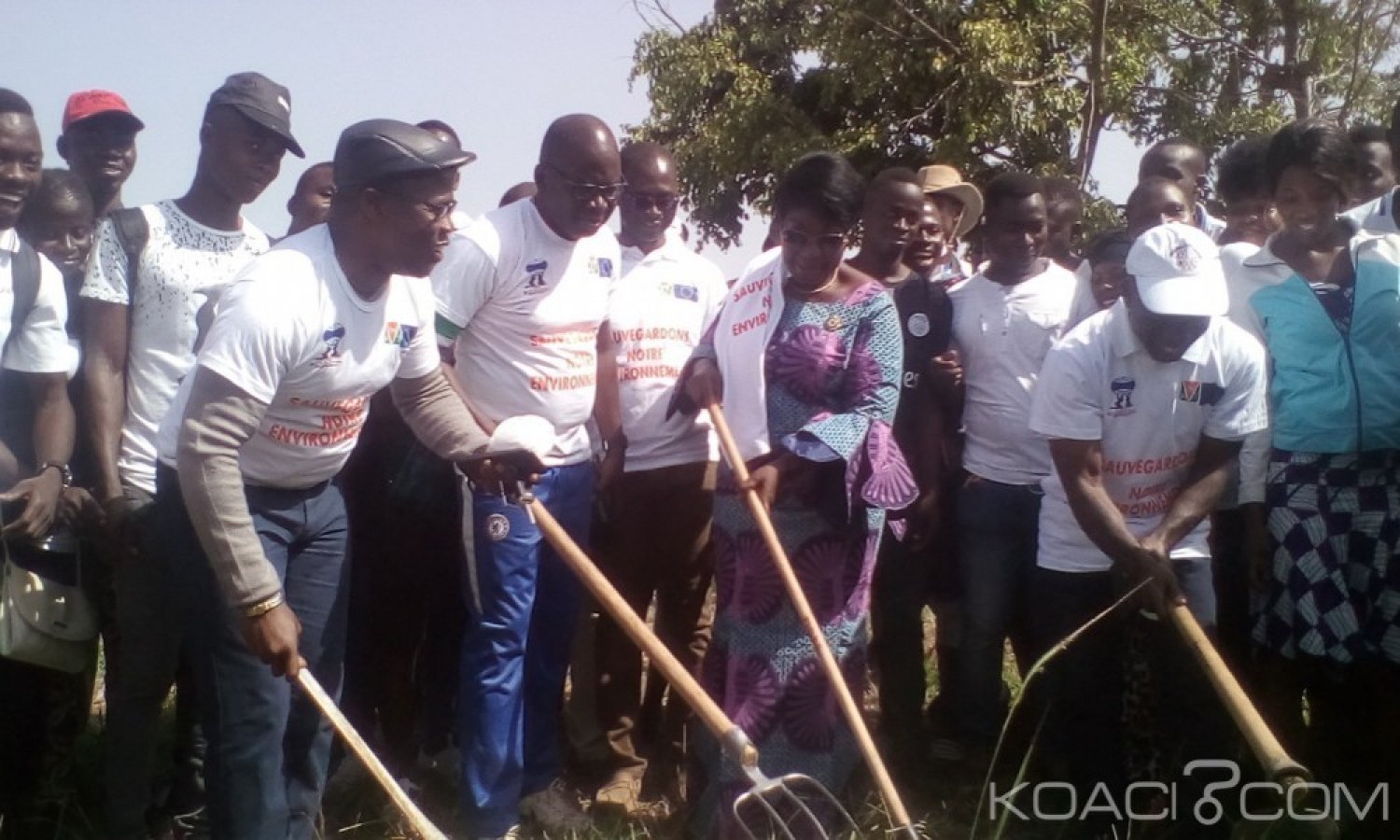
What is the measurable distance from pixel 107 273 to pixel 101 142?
1.02 m

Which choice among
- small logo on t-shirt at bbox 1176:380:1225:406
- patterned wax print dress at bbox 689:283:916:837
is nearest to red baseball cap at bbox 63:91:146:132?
patterned wax print dress at bbox 689:283:916:837

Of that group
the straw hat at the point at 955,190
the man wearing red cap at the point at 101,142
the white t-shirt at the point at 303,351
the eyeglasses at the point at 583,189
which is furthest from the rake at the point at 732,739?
the straw hat at the point at 955,190

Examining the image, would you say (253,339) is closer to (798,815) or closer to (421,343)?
(421,343)

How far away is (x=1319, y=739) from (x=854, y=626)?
130 centimetres

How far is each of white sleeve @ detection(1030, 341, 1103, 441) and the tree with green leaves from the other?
8.07 meters

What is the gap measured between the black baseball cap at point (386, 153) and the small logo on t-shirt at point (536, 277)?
2.51ft

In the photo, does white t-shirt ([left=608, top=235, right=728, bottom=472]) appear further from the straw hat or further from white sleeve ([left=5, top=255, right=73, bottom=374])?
white sleeve ([left=5, top=255, right=73, bottom=374])

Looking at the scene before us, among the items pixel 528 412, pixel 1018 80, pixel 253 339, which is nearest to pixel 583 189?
pixel 528 412

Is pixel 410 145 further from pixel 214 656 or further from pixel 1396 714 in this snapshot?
pixel 1396 714

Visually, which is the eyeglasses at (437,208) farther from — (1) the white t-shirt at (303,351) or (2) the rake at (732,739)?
(2) the rake at (732,739)

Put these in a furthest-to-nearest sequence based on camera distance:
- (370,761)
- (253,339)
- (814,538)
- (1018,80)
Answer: (1018,80) → (814,538) → (253,339) → (370,761)

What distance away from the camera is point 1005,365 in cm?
408

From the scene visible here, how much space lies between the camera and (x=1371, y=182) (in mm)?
4551

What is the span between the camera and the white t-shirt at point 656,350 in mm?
4125
